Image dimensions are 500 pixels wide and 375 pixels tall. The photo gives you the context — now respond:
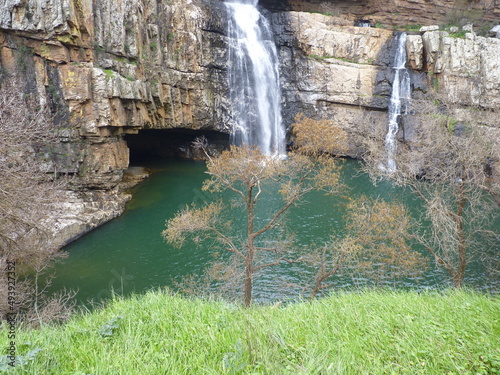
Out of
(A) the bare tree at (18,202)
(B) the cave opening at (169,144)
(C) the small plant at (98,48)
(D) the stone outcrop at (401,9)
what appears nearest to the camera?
(A) the bare tree at (18,202)

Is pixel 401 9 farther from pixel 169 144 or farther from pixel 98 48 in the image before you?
pixel 98 48

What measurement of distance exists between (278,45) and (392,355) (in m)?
29.4

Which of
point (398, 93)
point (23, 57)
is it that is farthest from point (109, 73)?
point (398, 93)

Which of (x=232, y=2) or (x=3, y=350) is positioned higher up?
(x=232, y=2)

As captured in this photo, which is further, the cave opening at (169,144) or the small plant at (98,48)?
the cave opening at (169,144)

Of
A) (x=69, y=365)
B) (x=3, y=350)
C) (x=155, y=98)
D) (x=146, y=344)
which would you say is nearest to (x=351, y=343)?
(x=146, y=344)

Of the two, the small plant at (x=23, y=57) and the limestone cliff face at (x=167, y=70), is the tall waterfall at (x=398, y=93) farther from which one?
the small plant at (x=23, y=57)

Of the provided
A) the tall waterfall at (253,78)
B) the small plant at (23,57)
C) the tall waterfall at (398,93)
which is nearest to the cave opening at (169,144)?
the tall waterfall at (253,78)

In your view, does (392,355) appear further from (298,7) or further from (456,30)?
(298,7)

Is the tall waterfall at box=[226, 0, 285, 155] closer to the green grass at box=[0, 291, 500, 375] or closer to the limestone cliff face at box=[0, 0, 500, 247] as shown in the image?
the limestone cliff face at box=[0, 0, 500, 247]

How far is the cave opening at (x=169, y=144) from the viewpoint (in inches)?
1183

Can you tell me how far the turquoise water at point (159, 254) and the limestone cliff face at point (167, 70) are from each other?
1.50 meters

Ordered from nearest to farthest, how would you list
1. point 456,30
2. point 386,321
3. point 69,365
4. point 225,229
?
point 69,365 → point 386,321 → point 225,229 → point 456,30

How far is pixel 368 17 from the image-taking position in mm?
30719
